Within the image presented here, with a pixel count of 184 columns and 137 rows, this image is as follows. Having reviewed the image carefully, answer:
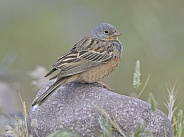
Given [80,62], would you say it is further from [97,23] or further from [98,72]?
[97,23]

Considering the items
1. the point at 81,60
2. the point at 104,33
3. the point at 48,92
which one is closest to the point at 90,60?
the point at 81,60

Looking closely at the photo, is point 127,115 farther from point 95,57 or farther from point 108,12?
point 108,12

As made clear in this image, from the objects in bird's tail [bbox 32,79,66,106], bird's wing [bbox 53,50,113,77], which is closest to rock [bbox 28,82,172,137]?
bird's tail [bbox 32,79,66,106]

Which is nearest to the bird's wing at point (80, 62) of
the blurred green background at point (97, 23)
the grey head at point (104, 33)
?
the grey head at point (104, 33)

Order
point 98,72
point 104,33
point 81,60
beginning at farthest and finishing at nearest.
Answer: point 104,33
point 98,72
point 81,60

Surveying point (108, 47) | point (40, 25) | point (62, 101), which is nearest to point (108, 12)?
point (40, 25)

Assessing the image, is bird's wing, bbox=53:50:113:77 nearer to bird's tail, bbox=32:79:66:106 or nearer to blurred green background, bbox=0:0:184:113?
bird's tail, bbox=32:79:66:106

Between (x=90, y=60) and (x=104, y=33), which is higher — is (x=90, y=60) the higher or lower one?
the lower one

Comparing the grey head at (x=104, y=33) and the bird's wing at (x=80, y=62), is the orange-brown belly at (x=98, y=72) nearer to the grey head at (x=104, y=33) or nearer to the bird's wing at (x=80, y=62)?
the bird's wing at (x=80, y=62)
